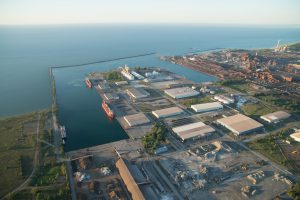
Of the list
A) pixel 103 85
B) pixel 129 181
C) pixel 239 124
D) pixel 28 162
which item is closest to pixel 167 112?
pixel 239 124

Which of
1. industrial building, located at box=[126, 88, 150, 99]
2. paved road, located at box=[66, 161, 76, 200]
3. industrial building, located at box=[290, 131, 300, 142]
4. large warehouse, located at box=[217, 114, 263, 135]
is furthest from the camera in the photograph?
industrial building, located at box=[126, 88, 150, 99]

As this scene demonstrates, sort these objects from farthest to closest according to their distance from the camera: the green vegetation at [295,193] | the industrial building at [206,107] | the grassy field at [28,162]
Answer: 1. the industrial building at [206,107]
2. the grassy field at [28,162]
3. the green vegetation at [295,193]

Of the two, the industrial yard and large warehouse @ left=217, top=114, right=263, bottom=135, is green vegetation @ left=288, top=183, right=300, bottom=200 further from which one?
large warehouse @ left=217, top=114, right=263, bottom=135

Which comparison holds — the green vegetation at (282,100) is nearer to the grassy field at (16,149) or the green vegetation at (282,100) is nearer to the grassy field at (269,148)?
the grassy field at (269,148)

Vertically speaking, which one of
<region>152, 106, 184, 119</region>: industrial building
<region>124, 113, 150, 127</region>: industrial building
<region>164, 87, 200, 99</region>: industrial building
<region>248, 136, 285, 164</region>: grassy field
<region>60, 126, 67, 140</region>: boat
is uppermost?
<region>164, 87, 200, 99</region>: industrial building

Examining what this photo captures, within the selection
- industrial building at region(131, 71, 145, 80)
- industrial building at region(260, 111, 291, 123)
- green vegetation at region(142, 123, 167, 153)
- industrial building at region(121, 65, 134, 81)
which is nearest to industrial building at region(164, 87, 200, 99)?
industrial building at region(131, 71, 145, 80)

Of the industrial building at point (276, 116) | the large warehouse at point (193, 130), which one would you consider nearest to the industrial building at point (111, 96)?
the large warehouse at point (193, 130)
